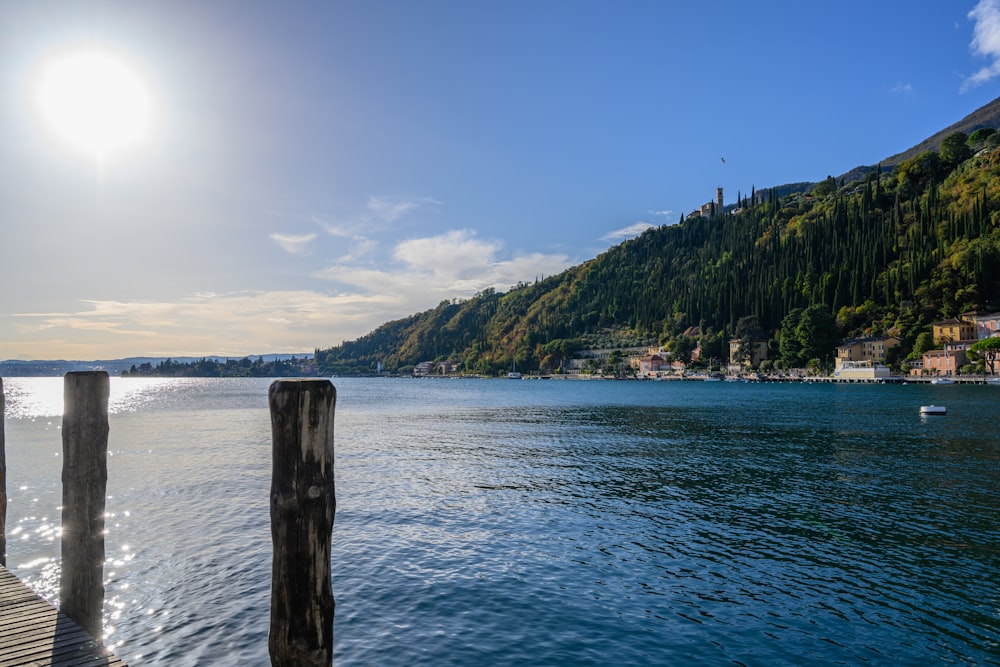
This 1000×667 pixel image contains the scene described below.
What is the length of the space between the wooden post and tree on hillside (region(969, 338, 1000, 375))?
15304cm

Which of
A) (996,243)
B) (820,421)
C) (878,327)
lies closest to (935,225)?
(996,243)

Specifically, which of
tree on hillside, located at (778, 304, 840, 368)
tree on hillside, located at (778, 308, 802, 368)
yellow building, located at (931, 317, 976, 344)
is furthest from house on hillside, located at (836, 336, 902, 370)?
tree on hillside, located at (778, 308, 802, 368)

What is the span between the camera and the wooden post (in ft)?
31.6

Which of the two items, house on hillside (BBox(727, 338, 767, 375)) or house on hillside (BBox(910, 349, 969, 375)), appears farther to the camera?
house on hillside (BBox(727, 338, 767, 375))

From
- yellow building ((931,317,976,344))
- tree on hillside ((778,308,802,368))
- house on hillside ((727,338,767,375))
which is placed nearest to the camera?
yellow building ((931,317,976,344))

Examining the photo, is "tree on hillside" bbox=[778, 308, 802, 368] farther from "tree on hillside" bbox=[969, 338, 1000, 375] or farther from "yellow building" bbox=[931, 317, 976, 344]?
"tree on hillside" bbox=[969, 338, 1000, 375]

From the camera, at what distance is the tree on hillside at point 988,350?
11750cm

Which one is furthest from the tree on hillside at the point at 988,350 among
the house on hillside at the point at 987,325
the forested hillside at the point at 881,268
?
the forested hillside at the point at 881,268

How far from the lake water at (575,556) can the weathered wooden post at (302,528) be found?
4370mm

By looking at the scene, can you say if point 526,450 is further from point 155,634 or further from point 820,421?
point 820,421

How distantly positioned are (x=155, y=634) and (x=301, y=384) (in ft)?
27.7

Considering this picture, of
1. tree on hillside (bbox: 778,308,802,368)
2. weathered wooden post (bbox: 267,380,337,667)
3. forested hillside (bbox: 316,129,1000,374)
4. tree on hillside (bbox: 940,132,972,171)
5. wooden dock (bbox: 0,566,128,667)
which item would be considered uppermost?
tree on hillside (bbox: 940,132,972,171)

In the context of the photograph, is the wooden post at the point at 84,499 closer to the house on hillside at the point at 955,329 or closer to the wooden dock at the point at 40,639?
the wooden dock at the point at 40,639

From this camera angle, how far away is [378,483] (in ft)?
81.3
